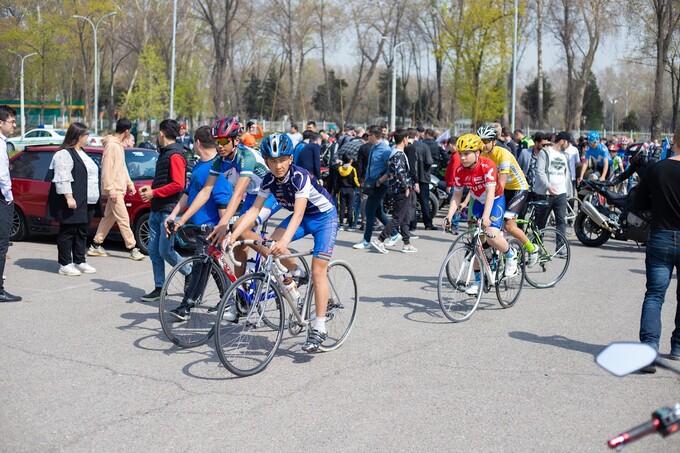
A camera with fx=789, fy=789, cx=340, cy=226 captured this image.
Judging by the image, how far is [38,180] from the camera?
12.3 m

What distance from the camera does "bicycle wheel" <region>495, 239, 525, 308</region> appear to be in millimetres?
8602

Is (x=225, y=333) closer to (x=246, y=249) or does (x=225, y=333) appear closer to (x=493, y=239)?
(x=246, y=249)

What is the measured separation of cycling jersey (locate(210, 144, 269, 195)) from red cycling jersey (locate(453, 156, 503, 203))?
2.37 meters

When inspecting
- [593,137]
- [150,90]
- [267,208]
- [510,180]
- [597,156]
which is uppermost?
[150,90]

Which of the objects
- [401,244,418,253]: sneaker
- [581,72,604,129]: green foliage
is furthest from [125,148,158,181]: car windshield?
[581,72,604,129]: green foliage

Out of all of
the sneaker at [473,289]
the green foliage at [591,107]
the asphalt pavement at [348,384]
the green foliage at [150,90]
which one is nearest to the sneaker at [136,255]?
the asphalt pavement at [348,384]

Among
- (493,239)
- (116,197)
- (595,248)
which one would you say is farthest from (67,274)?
(595,248)

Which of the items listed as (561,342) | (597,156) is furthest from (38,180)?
(597,156)

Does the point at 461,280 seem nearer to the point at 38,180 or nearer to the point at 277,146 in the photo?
the point at 277,146

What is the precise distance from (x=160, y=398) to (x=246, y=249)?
187 cm

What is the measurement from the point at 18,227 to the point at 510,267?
8.07 meters

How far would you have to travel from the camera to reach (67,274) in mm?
10094

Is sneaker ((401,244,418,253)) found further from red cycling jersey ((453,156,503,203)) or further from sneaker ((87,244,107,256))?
sneaker ((87,244,107,256))

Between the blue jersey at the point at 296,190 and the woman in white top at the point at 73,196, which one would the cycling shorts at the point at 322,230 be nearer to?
the blue jersey at the point at 296,190
